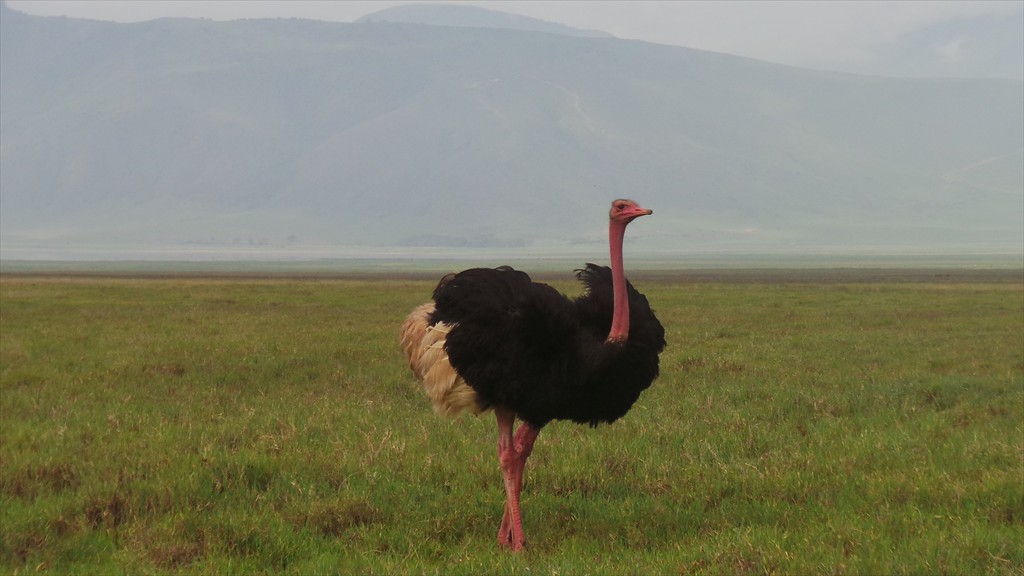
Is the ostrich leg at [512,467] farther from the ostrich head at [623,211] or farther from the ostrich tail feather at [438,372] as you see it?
the ostrich head at [623,211]

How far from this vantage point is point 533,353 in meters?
7.50

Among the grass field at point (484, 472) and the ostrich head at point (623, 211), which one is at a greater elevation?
the ostrich head at point (623, 211)

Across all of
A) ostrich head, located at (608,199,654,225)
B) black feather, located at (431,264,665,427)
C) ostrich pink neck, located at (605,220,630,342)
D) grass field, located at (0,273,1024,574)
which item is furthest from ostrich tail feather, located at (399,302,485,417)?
ostrich head, located at (608,199,654,225)

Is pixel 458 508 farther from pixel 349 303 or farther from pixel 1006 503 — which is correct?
pixel 349 303

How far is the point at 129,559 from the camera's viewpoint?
6695mm

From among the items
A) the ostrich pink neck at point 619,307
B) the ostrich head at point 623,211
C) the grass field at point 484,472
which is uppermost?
the ostrich head at point 623,211

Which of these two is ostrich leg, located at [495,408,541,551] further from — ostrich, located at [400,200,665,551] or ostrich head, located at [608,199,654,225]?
ostrich head, located at [608,199,654,225]

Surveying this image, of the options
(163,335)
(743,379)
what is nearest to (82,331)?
(163,335)

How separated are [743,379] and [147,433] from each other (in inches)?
332

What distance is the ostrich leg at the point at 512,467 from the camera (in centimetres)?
719

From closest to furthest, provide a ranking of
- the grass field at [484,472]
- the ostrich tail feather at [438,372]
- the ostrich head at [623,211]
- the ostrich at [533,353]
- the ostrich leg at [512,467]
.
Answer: the grass field at [484,472], the ostrich leg at [512,467], the ostrich at [533,353], the ostrich head at [623,211], the ostrich tail feather at [438,372]

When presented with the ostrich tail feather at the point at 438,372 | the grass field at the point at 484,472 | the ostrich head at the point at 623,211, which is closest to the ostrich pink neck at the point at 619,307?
the ostrich head at the point at 623,211

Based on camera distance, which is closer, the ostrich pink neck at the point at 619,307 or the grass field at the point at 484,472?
the grass field at the point at 484,472

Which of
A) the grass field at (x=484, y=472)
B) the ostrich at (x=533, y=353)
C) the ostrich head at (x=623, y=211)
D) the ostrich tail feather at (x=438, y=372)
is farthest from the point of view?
the ostrich tail feather at (x=438, y=372)
